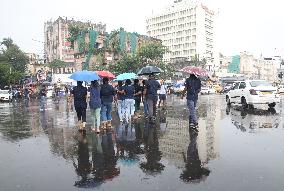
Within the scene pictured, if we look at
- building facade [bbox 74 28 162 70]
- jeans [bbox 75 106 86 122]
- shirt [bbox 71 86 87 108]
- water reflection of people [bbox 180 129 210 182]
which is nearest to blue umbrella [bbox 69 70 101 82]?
shirt [bbox 71 86 87 108]

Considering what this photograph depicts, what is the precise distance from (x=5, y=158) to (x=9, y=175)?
1704 millimetres

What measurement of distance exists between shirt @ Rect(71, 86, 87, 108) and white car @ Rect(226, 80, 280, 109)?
1008 centimetres

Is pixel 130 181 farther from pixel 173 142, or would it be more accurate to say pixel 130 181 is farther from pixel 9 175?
pixel 173 142

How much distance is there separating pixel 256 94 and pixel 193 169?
1297 cm

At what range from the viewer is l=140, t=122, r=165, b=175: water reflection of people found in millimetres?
7020

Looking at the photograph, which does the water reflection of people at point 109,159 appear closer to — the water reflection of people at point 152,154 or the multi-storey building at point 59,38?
the water reflection of people at point 152,154

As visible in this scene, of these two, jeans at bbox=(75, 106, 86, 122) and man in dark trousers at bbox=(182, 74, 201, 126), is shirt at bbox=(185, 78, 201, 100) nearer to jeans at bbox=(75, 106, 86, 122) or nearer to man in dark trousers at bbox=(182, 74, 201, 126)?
man in dark trousers at bbox=(182, 74, 201, 126)

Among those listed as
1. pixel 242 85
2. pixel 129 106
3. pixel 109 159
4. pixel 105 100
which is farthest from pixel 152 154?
pixel 242 85

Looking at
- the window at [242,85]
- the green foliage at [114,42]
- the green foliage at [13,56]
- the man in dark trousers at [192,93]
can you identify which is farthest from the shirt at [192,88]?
the green foliage at [13,56]

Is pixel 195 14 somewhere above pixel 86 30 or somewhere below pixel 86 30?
above

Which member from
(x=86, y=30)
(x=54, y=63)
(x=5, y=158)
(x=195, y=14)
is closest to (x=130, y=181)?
(x=5, y=158)

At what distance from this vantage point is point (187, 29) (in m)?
144

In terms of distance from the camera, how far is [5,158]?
8336mm

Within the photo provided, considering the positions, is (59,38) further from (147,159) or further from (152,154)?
(147,159)
